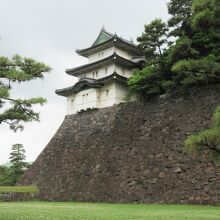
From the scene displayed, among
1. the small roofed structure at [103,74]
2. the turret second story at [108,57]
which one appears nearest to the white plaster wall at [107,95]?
the small roofed structure at [103,74]

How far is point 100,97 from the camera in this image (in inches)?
963

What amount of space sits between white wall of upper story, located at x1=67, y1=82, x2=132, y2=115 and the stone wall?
0.63 metres

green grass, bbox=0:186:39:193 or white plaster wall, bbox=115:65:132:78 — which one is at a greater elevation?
Answer: white plaster wall, bbox=115:65:132:78

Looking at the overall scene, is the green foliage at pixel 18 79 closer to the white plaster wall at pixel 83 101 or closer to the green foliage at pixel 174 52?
the green foliage at pixel 174 52

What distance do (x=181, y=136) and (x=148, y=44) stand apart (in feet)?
21.7

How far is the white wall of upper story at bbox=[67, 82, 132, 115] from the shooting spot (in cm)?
2356

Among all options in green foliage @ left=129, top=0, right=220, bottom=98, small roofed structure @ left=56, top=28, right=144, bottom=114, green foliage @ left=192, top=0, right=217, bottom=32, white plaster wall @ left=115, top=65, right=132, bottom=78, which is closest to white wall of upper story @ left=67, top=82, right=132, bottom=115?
small roofed structure @ left=56, top=28, right=144, bottom=114

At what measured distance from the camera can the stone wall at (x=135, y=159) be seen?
15875 mm

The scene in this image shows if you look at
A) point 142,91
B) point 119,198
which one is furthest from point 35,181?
point 142,91

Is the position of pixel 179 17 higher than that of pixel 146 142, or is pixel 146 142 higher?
pixel 179 17

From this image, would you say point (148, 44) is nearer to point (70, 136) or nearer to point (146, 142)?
point (146, 142)

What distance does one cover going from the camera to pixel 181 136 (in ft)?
56.7

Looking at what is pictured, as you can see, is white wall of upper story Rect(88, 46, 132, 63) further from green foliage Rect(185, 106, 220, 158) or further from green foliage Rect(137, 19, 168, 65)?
green foliage Rect(185, 106, 220, 158)

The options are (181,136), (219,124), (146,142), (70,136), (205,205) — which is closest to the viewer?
(219,124)
